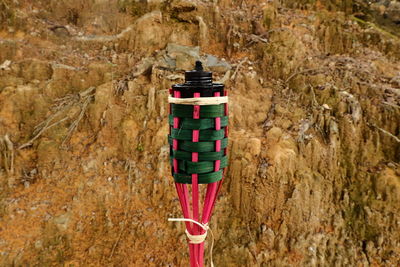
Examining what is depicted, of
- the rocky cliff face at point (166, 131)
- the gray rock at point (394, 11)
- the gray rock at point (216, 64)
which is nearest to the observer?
the rocky cliff face at point (166, 131)

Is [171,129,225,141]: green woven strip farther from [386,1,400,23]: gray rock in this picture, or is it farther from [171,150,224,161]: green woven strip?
[386,1,400,23]: gray rock

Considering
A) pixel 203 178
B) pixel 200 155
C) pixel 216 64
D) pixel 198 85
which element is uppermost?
pixel 216 64

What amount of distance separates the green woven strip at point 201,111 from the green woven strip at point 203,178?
432 millimetres

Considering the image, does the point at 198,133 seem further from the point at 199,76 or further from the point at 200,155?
the point at 199,76

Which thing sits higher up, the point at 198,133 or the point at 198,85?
the point at 198,85

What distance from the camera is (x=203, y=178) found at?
1723 mm

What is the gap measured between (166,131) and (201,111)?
367cm

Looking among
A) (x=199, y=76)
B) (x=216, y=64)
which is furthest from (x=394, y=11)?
(x=199, y=76)

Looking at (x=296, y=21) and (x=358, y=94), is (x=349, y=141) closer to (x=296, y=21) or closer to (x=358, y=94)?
(x=358, y=94)

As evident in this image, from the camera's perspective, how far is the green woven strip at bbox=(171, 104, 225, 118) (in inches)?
66.8

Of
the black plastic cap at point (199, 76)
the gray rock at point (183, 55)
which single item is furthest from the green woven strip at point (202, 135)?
the gray rock at point (183, 55)

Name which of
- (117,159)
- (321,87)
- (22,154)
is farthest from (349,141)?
(22,154)

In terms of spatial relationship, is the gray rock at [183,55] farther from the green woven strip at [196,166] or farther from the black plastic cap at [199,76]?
the green woven strip at [196,166]

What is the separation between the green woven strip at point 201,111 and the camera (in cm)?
170
